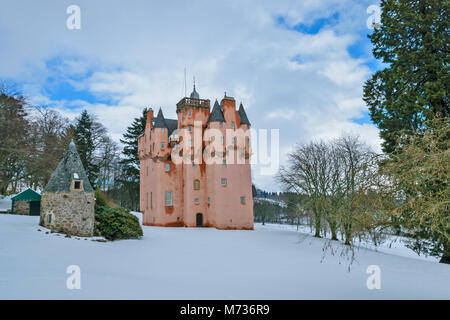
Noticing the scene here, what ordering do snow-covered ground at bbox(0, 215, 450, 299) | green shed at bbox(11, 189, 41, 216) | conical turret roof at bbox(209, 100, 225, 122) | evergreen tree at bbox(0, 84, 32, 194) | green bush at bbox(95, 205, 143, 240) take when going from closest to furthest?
snow-covered ground at bbox(0, 215, 450, 299) < green bush at bbox(95, 205, 143, 240) < evergreen tree at bbox(0, 84, 32, 194) < green shed at bbox(11, 189, 41, 216) < conical turret roof at bbox(209, 100, 225, 122)

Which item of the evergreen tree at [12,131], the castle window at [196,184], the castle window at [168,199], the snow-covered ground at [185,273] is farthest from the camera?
the castle window at [196,184]

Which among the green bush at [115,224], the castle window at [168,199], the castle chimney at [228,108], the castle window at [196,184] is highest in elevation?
the castle chimney at [228,108]

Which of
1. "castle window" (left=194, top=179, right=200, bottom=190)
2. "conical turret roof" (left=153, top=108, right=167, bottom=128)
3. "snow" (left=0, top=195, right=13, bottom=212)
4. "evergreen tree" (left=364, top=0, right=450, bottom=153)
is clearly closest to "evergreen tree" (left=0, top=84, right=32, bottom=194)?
"snow" (left=0, top=195, right=13, bottom=212)

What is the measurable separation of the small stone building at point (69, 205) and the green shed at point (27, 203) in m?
14.8

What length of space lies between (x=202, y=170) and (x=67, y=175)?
17.4 meters

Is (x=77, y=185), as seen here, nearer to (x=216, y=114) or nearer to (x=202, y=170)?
(x=202, y=170)

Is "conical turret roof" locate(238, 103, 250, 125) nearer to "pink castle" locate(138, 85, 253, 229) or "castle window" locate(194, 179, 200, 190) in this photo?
"pink castle" locate(138, 85, 253, 229)

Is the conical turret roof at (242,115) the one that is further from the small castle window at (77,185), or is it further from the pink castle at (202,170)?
the small castle window at (77,185)

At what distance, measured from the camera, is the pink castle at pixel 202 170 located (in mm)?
33406

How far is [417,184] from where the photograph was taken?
7.54 m

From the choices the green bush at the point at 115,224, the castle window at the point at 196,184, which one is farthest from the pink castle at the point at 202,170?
the green bush at the point at 115,224

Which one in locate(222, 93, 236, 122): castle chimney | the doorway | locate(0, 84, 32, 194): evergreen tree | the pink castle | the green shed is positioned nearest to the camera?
locate(0, 84, 32, 194): evergreen tree

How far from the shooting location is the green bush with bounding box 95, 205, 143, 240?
20.4 meters

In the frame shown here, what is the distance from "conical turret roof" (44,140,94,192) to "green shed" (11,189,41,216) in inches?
586
